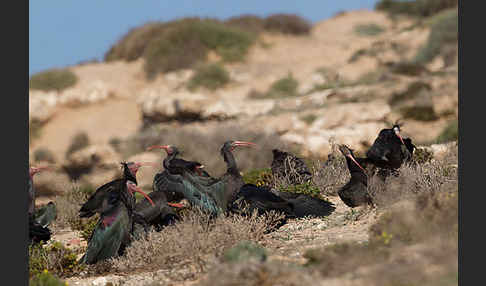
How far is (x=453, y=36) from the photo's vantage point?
29.8m

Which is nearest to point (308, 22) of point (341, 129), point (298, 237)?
point (341, 129)

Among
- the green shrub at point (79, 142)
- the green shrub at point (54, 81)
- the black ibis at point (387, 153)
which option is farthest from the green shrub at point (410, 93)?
the green shrub at point (54, 81)

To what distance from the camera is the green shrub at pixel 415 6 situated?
44.7m

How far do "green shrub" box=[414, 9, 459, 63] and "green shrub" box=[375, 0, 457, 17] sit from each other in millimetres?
13215

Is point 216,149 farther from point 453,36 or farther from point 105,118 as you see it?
point 453,36

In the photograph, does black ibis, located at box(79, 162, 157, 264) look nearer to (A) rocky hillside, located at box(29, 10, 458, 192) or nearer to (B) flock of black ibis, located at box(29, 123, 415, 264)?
(B) flock of black ibis, located at box(29, 123, 415, 264)

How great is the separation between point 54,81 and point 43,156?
6.99m

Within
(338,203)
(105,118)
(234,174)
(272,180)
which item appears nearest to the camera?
(234,174)

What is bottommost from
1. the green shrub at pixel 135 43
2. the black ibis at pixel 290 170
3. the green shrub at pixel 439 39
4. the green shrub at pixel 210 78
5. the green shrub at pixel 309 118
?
the black ibis at pixel 290 170

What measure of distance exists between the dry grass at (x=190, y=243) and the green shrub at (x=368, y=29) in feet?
120

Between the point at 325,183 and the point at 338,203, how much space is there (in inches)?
33.0

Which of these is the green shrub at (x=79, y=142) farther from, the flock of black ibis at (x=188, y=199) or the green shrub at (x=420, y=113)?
the flock of black ibis at (x=188, y=199)

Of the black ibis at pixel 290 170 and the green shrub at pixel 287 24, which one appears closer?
the black ibis at pixel 290 170

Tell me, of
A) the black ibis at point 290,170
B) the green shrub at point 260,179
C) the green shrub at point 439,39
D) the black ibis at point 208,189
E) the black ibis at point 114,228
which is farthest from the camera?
the green shrub at point 439,39
